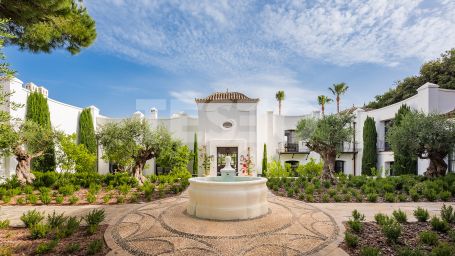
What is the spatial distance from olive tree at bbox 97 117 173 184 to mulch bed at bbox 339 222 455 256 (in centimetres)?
844

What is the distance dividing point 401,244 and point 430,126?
854cm

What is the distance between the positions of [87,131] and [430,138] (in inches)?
757

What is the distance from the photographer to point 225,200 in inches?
246

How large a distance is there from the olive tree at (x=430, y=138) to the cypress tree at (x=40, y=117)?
17364mm

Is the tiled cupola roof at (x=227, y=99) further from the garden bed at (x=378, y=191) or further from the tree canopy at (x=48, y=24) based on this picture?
the tree canopy at (x=48, y=24)

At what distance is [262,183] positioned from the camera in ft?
22.2

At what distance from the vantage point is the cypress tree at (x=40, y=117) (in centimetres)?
1402

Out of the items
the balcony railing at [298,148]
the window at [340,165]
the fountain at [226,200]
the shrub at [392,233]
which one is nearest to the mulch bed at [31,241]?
the fountain at [226,200]

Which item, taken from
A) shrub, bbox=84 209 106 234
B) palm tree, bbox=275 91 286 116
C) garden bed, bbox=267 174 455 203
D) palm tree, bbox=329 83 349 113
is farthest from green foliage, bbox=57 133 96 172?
palm tree, bbox=329 83 349 113

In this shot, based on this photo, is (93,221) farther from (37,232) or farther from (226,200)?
(226,200)

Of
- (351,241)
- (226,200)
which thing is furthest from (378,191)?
(226,200)

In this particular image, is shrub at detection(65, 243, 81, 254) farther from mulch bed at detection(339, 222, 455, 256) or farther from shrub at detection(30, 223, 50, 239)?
mulch bed at detection(339, 222, 455, 256)

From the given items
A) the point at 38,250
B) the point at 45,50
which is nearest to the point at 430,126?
the point at 38,250

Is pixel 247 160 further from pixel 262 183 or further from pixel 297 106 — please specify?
pixel 262 183
